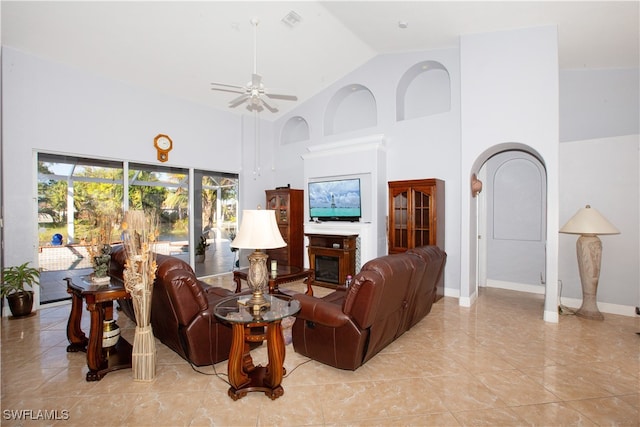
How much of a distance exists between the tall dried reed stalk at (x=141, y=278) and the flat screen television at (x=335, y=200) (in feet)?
12.7

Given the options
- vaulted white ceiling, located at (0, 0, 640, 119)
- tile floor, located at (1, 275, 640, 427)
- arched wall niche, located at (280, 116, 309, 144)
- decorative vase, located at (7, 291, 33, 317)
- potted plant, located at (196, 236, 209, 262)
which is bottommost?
tile floor, located at (1, 275, 640, 427)

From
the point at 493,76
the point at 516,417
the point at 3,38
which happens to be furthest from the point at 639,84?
the point at 3,38

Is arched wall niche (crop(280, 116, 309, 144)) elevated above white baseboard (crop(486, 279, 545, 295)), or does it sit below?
above

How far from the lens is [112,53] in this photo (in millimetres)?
4547

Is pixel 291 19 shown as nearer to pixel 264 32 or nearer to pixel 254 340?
pixel 264 32

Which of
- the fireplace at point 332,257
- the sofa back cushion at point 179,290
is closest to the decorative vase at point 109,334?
the sofa back cushion at point 179,290

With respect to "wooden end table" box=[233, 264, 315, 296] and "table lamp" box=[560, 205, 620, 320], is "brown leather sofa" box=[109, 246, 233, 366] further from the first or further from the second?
"table lamp" box=[560, 205, 620, 320]

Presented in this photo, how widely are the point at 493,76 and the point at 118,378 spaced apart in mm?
5594

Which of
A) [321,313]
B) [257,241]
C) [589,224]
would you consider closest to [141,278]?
[257,241]

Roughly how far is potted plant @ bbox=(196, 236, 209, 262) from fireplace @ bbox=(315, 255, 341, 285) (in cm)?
247

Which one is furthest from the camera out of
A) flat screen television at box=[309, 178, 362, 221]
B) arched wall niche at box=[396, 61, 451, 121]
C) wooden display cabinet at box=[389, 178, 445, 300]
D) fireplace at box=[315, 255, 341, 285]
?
flat screen television at box=[309, 178, 362, 221]

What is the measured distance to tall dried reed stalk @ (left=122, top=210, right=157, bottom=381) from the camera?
2.41 meters

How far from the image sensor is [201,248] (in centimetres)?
643

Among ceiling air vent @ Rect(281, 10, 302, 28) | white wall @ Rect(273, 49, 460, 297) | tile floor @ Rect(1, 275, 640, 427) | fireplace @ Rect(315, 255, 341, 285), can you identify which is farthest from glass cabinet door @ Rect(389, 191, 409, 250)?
ceiling air vent @ Rect(281, 10, 302, 28)
